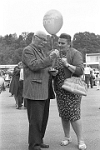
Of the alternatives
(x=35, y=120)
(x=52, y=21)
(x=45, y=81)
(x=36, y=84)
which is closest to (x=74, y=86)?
(x=45, y=81)

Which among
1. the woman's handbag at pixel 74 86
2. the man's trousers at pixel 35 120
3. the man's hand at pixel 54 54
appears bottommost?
the man's trousers at pixel 35 120

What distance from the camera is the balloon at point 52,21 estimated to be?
6.17m

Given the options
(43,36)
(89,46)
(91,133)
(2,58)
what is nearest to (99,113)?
(91,133)

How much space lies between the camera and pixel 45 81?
5.31 metres

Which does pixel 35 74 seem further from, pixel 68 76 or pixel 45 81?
pixel 68 76

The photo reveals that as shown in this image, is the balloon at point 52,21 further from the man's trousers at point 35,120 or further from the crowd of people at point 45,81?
the man's trousers at point 35,120

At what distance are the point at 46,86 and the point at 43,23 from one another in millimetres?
1430

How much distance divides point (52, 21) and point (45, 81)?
1345mm

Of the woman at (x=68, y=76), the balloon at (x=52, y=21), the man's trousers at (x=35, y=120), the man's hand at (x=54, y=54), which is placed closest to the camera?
the man's hand at (x=54, y=54)

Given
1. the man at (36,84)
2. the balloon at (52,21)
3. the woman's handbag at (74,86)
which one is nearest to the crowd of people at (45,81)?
the man at (36,84)

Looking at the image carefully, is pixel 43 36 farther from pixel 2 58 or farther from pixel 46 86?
pixel 2 58

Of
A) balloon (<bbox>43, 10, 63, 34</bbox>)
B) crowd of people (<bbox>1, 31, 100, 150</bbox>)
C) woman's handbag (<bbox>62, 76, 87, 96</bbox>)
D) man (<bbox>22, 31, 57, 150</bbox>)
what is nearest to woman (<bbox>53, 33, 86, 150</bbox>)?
crowd of people (<bbox>1, 31, 100, 150</bbox>)

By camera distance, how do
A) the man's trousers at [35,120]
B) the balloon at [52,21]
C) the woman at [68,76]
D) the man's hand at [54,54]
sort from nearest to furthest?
the man's hand at [54,54], the man's trousers at [35,120], the woman at [68,76], the balloon at [52,21]

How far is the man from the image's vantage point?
5203 millimetres
